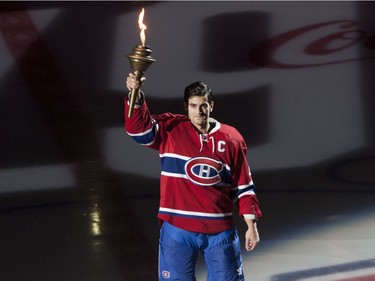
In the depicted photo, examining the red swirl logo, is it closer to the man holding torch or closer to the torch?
the man holding torch

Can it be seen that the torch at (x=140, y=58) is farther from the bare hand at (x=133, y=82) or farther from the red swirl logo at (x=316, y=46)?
the red swirl logo at (x=316, y=46)

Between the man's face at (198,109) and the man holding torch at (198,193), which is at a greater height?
the man's face at (198,109)

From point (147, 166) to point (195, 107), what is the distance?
136 inches

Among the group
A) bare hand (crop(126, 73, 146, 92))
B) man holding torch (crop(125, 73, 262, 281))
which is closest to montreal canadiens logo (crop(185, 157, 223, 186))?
man holding torch (crop(125, 73, 262, 281))

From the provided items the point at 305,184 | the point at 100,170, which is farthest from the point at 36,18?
the point at 305,184

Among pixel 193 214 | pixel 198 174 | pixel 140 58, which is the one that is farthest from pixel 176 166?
A: pixel 140 58

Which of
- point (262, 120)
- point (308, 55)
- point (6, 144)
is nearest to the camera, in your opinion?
point (6, 144)

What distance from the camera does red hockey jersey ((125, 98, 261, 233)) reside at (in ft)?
14.3

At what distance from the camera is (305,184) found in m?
7.45

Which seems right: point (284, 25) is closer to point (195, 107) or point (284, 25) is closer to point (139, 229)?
point (139, 229)

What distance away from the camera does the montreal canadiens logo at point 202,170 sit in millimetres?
4352

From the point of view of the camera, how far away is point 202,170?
4352mm

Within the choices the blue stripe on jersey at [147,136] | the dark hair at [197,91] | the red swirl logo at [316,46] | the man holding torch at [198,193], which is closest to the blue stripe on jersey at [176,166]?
the man holding torch at [198,193]

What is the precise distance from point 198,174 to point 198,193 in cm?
10
